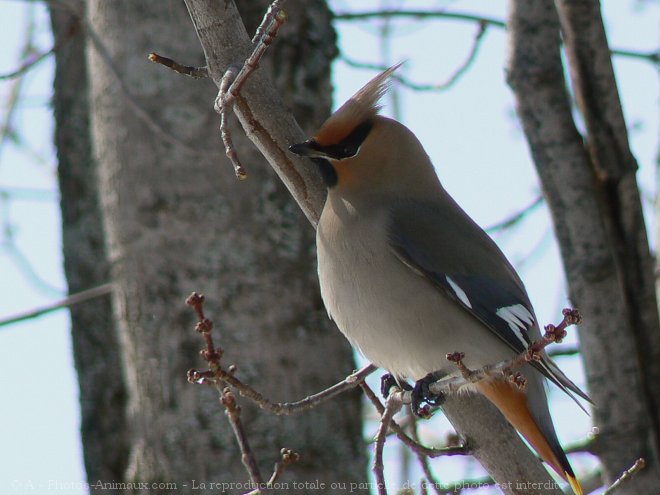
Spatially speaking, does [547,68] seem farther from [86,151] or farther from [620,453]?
[86,151]

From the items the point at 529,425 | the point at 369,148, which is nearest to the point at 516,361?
the point at 529,425

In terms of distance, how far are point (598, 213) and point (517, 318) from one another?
0.65 meters

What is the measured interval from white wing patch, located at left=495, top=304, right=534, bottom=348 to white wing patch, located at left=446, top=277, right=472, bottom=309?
9 cm

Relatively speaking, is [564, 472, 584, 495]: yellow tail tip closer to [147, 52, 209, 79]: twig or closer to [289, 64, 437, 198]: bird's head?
[289, 64, 437, 198]: bird's head

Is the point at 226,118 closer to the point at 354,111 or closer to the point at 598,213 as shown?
the point at 354,111

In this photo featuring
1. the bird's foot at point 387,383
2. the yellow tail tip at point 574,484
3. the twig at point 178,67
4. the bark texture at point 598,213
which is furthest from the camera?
the bark texture at point 598,213

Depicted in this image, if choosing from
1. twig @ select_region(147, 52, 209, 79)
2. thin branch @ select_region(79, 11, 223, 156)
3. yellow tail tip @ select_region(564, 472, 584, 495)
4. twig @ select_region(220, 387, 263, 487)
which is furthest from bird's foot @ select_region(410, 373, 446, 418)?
thin branch @ select_region(79, 11, 223, 156)

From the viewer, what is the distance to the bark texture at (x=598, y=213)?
391 cm

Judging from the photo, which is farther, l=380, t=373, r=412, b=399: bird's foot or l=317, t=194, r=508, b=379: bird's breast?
l=380, t=373, r=412, b=399: bird's foot

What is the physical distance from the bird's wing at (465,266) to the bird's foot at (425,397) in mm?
267

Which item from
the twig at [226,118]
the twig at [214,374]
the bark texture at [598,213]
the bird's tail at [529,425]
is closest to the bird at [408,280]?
the bird's tail at [529,425]

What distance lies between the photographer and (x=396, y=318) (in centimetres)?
351

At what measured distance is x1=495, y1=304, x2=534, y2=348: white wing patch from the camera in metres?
3.53

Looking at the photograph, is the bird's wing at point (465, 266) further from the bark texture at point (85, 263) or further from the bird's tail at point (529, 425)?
the bark texture at point (85, 263)
